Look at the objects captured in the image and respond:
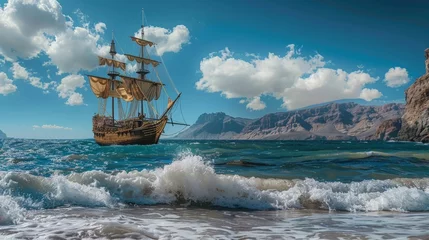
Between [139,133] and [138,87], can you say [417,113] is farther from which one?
[139,133]

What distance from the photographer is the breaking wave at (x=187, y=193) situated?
11.4m

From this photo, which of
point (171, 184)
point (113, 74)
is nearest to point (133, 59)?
point (113, 74)

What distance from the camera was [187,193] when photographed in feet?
40.5

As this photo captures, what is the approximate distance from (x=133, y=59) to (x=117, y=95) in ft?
43.9

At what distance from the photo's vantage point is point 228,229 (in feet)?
26.5

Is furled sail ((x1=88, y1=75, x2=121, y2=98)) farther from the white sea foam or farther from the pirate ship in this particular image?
the white sea foam

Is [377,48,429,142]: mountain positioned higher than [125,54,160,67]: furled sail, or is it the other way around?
[125,54,160,67]: furled sail

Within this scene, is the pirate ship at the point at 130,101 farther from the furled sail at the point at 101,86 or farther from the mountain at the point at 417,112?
the mountain at the point at 417,112

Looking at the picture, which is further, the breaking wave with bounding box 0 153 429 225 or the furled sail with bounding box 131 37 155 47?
the furled sail with bounding box 131 37 155 47

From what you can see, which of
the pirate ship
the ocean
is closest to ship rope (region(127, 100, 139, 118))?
the pirate ship

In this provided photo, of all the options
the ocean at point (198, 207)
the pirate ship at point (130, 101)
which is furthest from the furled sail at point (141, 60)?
the ocean at point (198, 207)

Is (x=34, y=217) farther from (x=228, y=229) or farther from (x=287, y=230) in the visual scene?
(x=287, y=230)

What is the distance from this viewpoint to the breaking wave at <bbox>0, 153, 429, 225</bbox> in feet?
37.5

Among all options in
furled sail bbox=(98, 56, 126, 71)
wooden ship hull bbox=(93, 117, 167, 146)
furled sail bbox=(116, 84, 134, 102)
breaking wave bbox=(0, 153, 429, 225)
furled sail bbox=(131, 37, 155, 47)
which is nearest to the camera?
breaking wave bbox=(0, 153, 429, 225)
